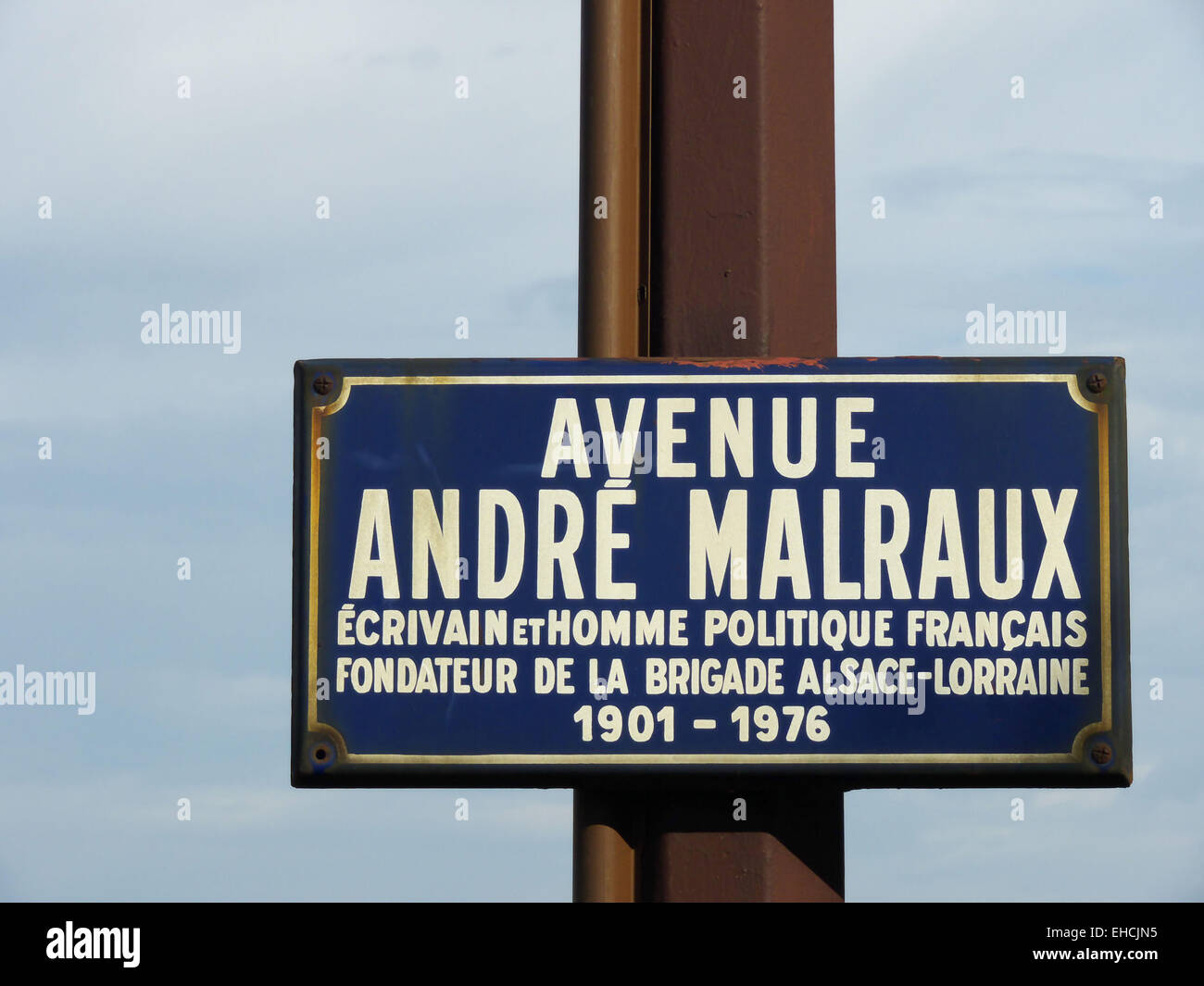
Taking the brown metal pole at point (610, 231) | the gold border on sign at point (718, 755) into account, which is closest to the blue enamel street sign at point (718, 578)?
the gold border on sign at point (718, 755)

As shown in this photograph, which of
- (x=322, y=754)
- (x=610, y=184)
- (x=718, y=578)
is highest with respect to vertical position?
(x=610, y=184)

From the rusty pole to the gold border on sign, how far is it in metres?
0.13

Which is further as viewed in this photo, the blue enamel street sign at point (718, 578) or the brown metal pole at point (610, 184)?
the brown metal pole at point (610, 184)

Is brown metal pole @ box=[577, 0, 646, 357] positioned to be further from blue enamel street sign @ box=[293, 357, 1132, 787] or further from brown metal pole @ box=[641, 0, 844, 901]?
blue enamel street sign @ box=[293, 357, 1132, 787]

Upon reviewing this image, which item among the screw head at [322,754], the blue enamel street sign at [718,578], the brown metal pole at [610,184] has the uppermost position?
the brown metal pole at [610,184]

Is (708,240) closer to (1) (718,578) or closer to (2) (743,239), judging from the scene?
(2) (743,239)

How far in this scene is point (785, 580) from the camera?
3668mm

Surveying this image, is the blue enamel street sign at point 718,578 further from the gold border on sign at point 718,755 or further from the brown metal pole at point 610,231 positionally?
the brown metal pole at point 610,231

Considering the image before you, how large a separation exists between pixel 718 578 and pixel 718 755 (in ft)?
1.20

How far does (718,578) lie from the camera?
12.0 feet

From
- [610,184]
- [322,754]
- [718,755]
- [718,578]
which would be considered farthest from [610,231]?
[322,754]

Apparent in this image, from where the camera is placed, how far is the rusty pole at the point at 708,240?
375cm

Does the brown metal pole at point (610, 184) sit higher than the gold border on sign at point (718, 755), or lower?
higher

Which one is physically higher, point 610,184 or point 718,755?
point 610,184
